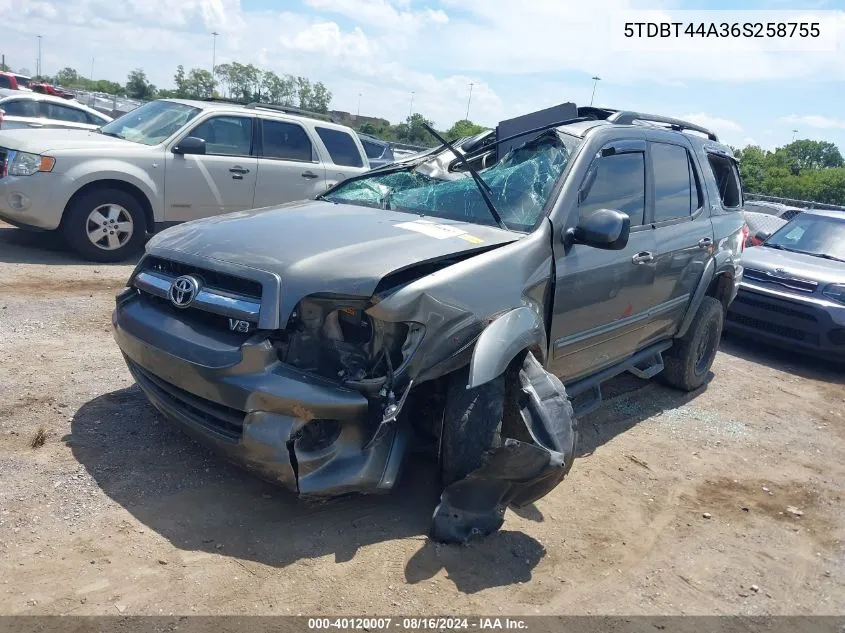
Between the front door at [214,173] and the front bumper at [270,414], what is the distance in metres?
5.07

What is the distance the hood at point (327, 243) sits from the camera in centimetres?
308

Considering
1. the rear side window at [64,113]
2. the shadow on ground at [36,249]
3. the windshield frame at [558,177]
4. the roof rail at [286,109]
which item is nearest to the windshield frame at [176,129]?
the roof rail at [286,109]

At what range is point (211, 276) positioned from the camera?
3.34m

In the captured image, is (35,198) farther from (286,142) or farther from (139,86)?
(139,86)

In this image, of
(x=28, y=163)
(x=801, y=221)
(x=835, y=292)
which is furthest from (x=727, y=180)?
(x=28, y=163)

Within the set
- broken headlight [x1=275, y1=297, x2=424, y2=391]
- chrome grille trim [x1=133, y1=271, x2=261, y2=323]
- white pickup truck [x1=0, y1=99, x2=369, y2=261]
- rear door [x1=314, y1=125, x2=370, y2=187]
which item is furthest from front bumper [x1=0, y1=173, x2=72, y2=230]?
broken headlight [x1=275, y1=297, x2=424, y2=391]

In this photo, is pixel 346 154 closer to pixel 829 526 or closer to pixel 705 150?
pixel 705 150

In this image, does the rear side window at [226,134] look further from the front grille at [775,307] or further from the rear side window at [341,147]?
the front grille at [775,307]

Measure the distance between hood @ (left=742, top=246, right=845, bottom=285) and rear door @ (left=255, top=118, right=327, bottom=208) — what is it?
5171 millimetres

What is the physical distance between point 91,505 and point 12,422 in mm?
947

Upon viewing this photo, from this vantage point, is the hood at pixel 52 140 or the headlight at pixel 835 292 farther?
the headlight at pixel 835 292

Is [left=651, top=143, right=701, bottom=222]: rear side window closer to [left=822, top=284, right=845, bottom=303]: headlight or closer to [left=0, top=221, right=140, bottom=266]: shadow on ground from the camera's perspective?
[left=822, top=284, right=845, bottom=303]: headlight

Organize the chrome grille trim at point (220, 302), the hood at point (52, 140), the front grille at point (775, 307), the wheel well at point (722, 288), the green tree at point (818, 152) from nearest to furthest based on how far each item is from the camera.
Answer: the chrome grille trim at point (220, 302)
the wheel well at point (722, 288)
the hood at point (52, 140)
the front grille at point (775, 307)
the green tree at point (818, 152)

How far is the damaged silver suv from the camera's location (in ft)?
10.00
